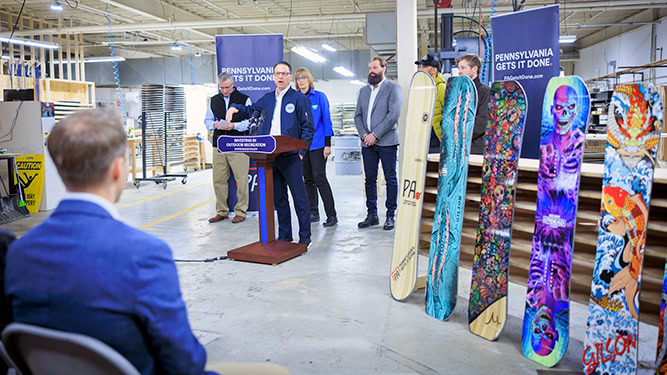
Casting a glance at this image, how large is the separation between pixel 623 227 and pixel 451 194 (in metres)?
0.92

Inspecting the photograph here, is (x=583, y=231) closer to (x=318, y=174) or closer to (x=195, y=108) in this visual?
(x=318, y=174)

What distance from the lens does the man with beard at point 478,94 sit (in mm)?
3748

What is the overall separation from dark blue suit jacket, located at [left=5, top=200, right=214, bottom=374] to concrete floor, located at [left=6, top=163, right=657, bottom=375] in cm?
136

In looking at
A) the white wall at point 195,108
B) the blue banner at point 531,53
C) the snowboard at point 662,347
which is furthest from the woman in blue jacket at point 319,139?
the white wall at point 195,108

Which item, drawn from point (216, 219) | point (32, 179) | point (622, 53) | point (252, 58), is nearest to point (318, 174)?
point (216, 219)

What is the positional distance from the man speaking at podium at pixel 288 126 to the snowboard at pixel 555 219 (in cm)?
232

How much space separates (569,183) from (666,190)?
423 millimetres

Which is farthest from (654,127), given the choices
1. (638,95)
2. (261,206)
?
Answer: (261,206)

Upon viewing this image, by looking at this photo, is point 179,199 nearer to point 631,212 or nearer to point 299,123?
point 299,123

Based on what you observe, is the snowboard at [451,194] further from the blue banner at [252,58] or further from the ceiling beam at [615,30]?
the ceiling beam at [615,30]

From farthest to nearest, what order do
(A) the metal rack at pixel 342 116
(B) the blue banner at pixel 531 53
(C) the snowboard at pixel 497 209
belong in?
(A) the metal rack at pixel 342 116
(B) the blue banner at pixel 531 53
(C) the snowboard at pixel 497 209

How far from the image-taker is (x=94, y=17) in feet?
44.1

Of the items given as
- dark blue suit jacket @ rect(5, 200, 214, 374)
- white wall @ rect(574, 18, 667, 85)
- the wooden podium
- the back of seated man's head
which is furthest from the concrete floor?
white wall @ rect(574, 18, 667, 85)

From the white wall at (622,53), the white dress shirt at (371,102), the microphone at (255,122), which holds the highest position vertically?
the white wall at (622,53)
